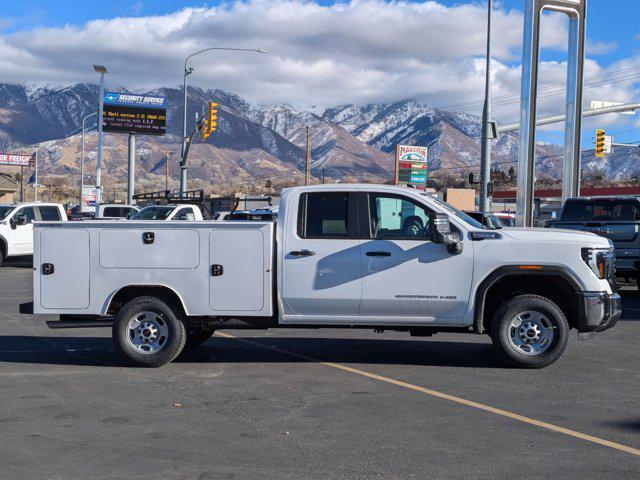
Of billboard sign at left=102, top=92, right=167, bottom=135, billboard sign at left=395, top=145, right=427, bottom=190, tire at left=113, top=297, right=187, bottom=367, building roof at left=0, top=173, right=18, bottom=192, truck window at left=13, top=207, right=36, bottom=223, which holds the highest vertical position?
billboard sign at left=102, top=92, right=167, bottom=135

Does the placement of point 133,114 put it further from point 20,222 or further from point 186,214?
point 20,222

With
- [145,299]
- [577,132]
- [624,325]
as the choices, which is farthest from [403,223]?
[577,132]

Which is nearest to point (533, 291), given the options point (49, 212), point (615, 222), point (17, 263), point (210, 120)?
point (615, 222)

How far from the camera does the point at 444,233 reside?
9242 millimetres

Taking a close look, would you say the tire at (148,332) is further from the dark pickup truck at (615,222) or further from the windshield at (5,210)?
the windshield at (5,210)

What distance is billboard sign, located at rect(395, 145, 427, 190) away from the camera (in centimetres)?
6012

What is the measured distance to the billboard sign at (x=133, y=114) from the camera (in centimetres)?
6512

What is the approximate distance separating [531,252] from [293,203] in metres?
2.76

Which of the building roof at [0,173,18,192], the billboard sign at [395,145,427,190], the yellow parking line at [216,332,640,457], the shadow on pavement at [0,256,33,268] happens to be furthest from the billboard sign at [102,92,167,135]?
the yellow parking line at [216,332,640,457]

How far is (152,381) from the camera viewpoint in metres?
9.02

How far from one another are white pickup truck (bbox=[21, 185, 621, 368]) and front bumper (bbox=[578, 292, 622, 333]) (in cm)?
1

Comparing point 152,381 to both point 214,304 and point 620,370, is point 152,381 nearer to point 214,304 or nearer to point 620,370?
point 214,304

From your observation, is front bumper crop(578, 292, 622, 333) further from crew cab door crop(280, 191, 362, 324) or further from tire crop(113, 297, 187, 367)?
tire crop(113, 297, 187, 367)

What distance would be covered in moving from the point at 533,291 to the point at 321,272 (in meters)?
2.54
